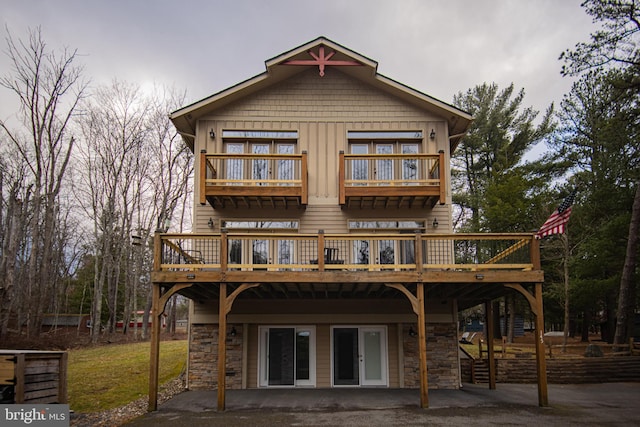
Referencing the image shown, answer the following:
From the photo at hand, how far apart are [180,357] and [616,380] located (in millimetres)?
15017

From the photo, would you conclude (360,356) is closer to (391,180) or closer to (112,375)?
(391,180)

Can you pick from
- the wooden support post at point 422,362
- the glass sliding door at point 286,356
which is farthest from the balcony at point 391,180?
the glass sliding door at point 286,356

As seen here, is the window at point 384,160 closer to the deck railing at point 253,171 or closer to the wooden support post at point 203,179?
the deck railing at point 253,171

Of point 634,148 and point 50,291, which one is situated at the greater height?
point 634,148

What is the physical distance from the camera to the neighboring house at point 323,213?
12758mm

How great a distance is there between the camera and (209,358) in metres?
12.8

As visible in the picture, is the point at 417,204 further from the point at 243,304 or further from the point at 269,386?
the point at 269,386

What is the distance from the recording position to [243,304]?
43.3ft

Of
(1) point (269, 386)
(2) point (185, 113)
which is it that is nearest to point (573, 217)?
(1) point (269, 386)

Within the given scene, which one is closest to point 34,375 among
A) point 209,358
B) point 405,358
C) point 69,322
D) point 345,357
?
point 209,358

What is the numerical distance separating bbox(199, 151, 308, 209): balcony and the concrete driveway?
5.04 meters

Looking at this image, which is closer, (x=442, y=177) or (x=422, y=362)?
(x=422, y=362)

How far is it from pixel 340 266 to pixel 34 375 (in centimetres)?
634

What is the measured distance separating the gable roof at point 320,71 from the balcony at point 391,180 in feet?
5.68
